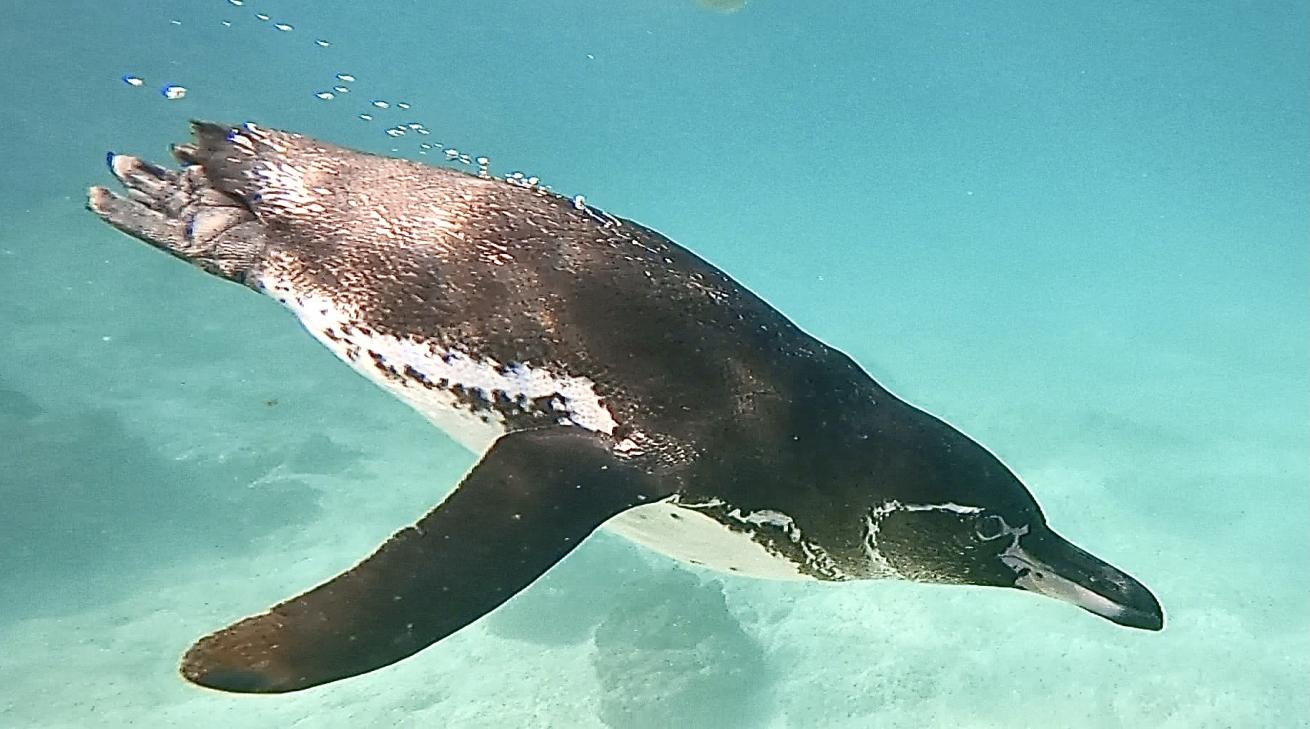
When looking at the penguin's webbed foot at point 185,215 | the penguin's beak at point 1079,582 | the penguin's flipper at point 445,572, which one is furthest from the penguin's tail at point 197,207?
the penguin's beak at point 1079,582

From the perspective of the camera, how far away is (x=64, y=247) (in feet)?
71.4

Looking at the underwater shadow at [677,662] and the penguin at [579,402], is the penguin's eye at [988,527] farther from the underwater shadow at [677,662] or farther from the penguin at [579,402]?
the underwater shadow at [677,662]

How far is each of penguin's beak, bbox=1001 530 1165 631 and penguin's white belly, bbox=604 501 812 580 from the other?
74 centimetres

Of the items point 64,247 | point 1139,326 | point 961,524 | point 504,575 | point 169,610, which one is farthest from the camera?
point 1139,326

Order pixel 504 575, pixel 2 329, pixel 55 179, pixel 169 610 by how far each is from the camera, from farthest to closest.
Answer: pixel 55 179 < pixel 2 329 < pixel 169 610 < pixel 504 575

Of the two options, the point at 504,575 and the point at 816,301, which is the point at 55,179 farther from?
the point at 504,575

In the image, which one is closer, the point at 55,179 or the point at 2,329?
the point at 2,329

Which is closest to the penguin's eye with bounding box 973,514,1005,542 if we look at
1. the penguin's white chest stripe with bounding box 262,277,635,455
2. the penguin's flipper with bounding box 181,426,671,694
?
the penguin's flipper with bounding box 181,426,671,694

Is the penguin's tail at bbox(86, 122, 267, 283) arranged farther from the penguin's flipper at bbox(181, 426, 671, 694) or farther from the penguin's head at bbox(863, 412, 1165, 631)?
the penguin's head at bbox(863, 412, 1165, 631)

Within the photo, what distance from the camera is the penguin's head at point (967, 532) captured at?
3.25 metres

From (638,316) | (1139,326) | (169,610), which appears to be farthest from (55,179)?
(1139,326)

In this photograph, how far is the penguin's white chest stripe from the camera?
9.74 feet

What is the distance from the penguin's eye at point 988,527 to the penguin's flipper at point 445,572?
1157mm

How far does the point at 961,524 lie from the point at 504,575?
5.19 ft
